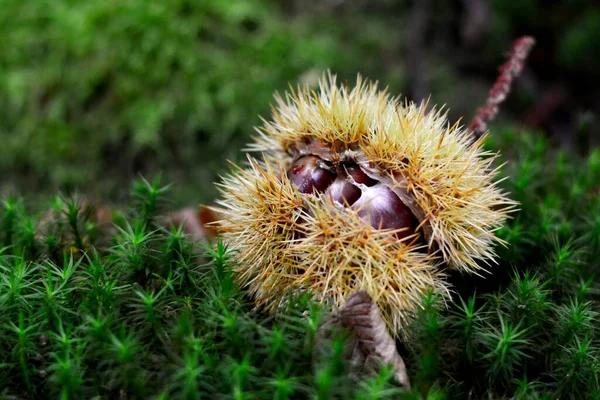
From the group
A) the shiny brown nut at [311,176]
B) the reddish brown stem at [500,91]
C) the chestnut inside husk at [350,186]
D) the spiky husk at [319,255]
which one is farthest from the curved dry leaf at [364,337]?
the reddish brown stem at [500,91]

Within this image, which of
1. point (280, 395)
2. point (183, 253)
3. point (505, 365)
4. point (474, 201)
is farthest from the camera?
point (183, 253)

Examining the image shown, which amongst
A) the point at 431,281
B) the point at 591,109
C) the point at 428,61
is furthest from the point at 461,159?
the point at 591,109

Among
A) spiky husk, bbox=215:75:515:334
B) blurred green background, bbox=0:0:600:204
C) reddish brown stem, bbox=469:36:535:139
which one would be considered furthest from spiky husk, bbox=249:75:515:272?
blurred green background, bbox=0:0:600:204

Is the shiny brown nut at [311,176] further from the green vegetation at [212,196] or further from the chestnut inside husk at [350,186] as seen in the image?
the green vegetation at [212,196]

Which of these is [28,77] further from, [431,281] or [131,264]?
[431,281]

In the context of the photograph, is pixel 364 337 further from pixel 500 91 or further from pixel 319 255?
pixel 500 91

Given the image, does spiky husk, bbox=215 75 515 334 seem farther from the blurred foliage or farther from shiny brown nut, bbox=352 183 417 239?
the blurred foliage
